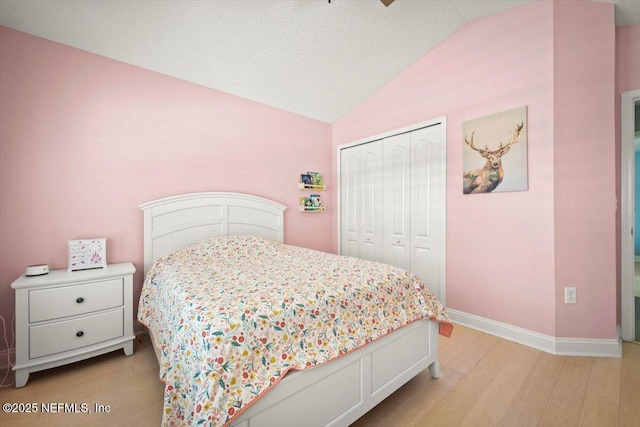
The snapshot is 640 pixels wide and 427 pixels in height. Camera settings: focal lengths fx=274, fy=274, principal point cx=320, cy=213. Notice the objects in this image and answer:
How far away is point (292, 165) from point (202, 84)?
136cm

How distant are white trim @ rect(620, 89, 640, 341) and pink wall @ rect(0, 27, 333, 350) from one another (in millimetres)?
3389

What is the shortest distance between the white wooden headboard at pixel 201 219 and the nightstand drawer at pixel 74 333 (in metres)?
0.55

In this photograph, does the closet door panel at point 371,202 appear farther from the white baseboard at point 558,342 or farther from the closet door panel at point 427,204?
the white baseboard at point 558,342

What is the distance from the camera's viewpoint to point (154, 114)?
2.60 meters

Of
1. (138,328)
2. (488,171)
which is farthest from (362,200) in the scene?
(138,328)

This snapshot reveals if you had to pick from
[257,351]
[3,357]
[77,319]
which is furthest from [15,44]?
[257,351]

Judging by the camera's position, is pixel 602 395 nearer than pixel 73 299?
Yes

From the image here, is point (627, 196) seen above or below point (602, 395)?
above

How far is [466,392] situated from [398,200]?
195 cm

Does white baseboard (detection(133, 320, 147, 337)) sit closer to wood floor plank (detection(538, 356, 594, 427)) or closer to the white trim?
wood floor plank (detection(538, 356, 594, 427))

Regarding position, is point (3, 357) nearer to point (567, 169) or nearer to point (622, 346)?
point (567, 169)

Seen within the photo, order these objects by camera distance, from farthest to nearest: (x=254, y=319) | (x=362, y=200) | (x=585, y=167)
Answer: (x=362, y=200) → (x=585, y=167) → (x=254, y=319)

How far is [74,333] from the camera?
1907mm

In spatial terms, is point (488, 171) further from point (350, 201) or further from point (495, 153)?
point (350, 201)
